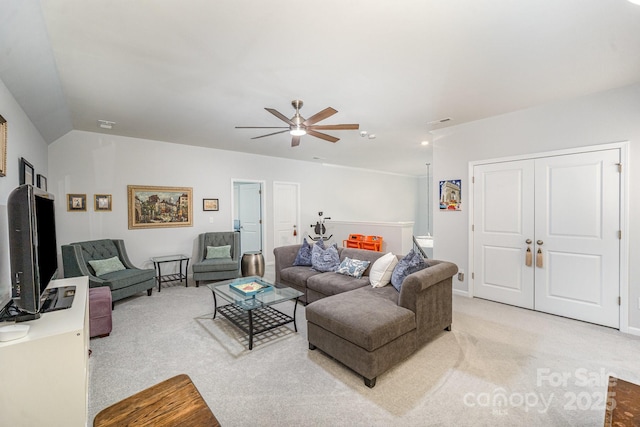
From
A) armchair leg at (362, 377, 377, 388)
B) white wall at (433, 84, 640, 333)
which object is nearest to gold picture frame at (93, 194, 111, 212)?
armchair leg at (362, 377, 377, 388)

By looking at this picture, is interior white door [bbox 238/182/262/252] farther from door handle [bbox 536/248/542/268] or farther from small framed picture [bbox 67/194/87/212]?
door handle [bbox 536/248/542/268]

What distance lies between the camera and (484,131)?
3.97m

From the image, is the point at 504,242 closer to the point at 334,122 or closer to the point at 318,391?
the point at 334,122

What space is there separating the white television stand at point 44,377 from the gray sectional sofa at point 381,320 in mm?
1599

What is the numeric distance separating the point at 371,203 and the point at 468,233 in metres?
4.68

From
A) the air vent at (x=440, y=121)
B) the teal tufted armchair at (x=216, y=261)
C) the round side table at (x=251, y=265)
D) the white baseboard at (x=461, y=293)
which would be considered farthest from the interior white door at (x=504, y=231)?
the teal tufted armchair at (x=216, y=261)

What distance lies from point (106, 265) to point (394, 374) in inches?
163

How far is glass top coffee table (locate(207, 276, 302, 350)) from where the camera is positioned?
2773 mm

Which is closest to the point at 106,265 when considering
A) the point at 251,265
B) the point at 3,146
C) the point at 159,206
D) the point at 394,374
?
the point at 159,206

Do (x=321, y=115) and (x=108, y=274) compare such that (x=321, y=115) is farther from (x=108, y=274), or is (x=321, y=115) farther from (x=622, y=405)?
(x=108, y=274)

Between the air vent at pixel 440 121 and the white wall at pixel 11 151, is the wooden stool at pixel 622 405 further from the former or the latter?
the white wall at pixel 11 151

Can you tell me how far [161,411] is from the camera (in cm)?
123

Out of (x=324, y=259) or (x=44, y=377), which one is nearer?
(x=44, y=377)

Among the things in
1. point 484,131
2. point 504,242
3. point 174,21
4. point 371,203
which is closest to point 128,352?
point 174,21
